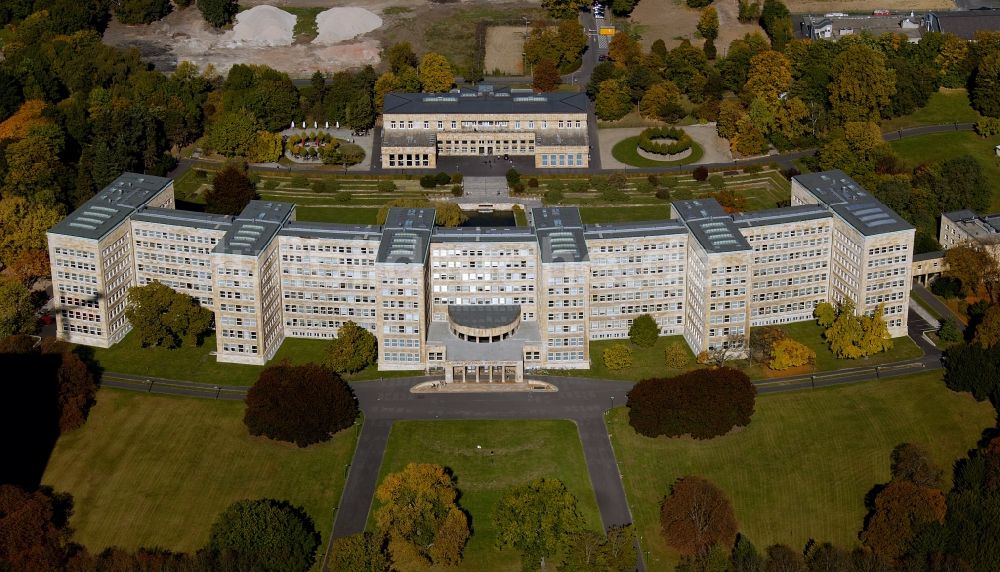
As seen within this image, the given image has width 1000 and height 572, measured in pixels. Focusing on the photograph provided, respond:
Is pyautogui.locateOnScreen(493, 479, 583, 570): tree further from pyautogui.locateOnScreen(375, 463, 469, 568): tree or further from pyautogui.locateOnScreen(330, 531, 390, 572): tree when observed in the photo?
pyautogui.locateOnScreen(330, 531, 390, 572): tree

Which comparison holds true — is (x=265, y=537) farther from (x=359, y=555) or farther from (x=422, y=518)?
(x=422, y=518)

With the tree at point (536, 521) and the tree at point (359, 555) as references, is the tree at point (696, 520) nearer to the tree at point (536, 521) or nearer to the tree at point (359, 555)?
the tree at point (536, 521)

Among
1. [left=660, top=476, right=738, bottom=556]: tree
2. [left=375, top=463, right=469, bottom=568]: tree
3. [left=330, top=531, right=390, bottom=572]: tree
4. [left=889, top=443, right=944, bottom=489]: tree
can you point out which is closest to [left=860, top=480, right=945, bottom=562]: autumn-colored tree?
[left=889, top=443, right=944, bottom=489]: tree

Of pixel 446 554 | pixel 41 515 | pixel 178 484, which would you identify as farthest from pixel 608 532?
pixel 41 515

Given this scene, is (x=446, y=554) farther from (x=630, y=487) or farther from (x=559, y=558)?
(x=630, y=487)

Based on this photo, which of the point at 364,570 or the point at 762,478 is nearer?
the point at 364,570
